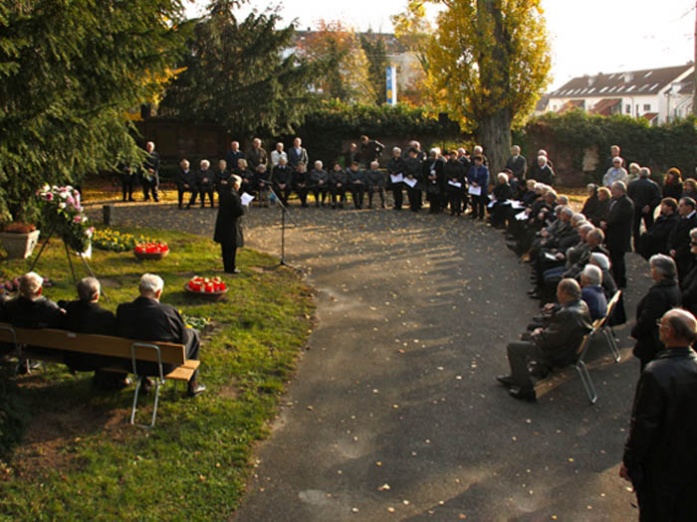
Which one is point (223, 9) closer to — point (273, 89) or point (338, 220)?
point (273, 89)

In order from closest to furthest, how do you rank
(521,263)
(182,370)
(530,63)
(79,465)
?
(79,465), (182,370), (521,263), (530,63)

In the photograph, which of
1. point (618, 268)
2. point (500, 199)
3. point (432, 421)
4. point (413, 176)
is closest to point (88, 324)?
point (432, 421)

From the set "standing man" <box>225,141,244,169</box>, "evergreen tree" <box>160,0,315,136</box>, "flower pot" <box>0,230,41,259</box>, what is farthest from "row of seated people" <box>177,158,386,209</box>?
"flower pot" <box>0,230,41,259</box>

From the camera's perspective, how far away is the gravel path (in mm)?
6617

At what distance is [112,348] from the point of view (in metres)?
7.99

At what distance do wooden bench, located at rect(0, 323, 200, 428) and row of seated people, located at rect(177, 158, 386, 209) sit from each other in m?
14.5

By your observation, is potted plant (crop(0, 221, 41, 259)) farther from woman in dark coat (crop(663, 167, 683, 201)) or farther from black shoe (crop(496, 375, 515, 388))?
woman in dark coat (crop(663, 167, 683, 201))

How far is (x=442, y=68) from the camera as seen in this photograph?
25.4 metres

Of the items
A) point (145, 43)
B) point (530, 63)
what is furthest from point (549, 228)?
point (530, 63)

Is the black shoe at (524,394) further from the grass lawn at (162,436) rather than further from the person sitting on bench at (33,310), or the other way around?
the person sitting on bench at (33,310)

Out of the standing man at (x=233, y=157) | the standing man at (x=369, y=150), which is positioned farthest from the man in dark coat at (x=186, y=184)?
the standing man at (x=369, y=150)

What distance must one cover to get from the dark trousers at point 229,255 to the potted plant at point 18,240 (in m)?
3.80

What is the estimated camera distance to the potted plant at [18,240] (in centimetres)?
1437

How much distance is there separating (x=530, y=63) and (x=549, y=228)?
12.1 meters
